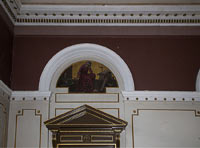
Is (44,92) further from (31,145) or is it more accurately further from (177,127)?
(177,127)

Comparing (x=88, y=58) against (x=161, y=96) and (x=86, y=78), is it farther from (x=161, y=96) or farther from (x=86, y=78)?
(x=161, y=96)

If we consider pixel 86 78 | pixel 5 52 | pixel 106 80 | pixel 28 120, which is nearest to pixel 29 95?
pixel 28 120

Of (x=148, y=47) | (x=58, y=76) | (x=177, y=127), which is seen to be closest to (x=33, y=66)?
(x=58, y=76)

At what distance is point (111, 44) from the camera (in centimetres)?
787

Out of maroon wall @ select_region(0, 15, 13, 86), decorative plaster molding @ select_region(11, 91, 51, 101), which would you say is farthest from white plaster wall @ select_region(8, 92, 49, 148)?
maroon wall @ select_region(0, 15, 13, 86)

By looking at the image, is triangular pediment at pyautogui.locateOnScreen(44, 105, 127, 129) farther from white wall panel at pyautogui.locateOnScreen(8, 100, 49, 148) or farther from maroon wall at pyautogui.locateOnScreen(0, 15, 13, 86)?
maroon wall at pyautogui.locateOnScreen(0, 15, 13, 86)

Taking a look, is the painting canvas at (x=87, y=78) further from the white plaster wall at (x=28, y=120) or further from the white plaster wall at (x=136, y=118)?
the white plaster wall at (x=28, y=120)

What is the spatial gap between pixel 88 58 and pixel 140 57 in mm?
1141

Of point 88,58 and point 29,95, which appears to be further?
point 88,58

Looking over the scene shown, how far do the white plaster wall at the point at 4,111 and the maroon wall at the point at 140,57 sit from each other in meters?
0.44

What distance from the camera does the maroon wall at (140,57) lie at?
7.62m

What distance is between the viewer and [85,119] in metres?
7.23

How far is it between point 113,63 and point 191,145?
2.35 metres

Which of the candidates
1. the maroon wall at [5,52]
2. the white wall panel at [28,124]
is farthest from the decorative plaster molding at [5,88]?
the white wall panel at [28,124]
